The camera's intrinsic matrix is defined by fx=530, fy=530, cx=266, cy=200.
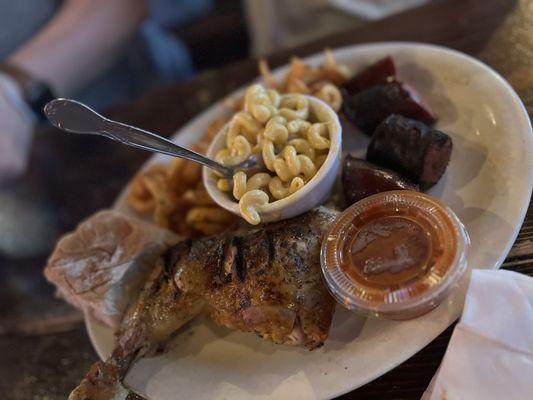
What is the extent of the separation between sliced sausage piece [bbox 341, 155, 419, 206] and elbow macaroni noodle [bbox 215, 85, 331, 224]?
0.30 ft

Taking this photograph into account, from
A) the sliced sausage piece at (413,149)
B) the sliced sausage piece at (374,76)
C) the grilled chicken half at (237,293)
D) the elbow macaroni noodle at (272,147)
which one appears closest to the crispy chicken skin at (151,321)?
the grilled chicken half at (237,293)

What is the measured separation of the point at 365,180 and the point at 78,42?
76.2 inches

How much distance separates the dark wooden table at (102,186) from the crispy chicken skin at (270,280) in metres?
0.25

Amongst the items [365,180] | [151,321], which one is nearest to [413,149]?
[365,180]

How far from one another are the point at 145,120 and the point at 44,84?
0.57 metres

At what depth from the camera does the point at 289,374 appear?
1.35 metres

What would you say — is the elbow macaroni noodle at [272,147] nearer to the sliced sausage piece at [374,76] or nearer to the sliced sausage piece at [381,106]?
the sliced sausage piece at [381,106]

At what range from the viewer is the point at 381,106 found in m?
1.69

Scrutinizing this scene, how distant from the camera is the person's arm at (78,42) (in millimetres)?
2660

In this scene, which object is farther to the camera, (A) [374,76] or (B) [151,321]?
(A) [374,76]

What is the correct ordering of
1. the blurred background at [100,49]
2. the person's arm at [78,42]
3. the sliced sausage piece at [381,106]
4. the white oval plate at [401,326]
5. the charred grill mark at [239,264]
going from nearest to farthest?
the white oval plate at [401,326]
the charred grill mark at [239,264]
the sliced sausage piece at [381,106]
the blurred background at [100,49]
the person's arm at [78,42]

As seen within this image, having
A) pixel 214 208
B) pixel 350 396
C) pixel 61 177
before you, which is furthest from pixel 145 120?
pixel 350 396

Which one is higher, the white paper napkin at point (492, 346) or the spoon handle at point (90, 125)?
the spoon handle at point (90, 125)

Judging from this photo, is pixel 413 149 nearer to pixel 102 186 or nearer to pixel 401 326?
pixel 401 326
